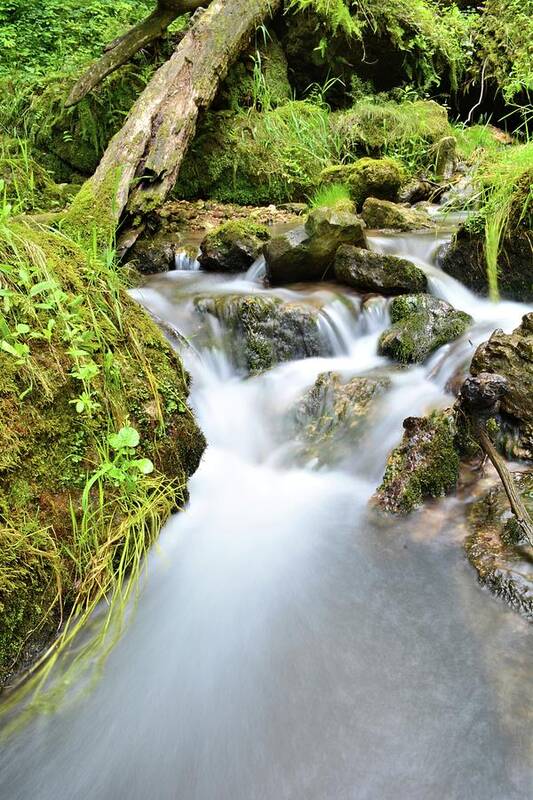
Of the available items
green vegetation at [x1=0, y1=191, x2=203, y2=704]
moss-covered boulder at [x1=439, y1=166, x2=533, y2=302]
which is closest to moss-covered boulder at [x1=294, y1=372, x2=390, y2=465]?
green vegetation at [x1=0, y1=191, x2=203, y2=704]

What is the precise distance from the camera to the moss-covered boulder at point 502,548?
2.23m

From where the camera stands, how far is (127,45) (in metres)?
6.44

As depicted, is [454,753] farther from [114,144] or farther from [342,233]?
[114,144]

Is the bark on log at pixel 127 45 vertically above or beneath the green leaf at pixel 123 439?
above

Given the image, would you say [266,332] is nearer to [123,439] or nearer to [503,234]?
[503,234]

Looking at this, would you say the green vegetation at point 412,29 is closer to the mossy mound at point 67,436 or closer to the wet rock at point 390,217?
the wet rock at point 390,217

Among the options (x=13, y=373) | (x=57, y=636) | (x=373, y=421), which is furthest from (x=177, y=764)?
(x=373, y=421)

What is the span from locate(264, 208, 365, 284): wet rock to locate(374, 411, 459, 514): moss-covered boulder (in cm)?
238

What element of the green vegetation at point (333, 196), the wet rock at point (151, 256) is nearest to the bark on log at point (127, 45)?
the wet rock at point (151, 256)

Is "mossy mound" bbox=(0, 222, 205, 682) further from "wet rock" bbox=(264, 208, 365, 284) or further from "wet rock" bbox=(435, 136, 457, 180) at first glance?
"wet rock" bbox=(435, 136, 457, 180)

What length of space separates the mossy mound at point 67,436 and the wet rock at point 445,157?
21.1 feet

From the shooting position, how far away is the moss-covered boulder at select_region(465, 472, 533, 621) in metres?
2.23

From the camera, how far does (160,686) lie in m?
2.10

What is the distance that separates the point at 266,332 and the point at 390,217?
8.94 feet
